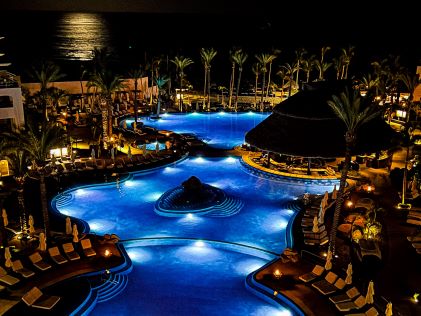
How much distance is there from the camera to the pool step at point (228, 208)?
30830 mm

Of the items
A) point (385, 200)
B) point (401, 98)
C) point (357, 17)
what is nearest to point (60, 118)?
point (385, 200)

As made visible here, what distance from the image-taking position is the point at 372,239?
78.8 feet

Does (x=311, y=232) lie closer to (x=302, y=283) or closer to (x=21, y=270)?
(x=302, y=283)

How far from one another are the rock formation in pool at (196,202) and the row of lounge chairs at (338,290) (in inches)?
394

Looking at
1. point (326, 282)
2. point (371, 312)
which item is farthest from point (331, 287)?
point (371, 312)

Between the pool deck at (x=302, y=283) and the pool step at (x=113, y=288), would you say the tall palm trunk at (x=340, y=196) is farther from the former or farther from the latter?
the pool step at (x=113, y=288)

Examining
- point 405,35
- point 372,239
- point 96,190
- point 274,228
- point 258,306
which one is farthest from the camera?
point 405,35

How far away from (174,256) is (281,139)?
37.5ft

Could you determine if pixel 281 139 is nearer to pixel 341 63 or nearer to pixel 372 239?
pixel 372 239

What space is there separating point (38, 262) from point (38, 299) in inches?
126

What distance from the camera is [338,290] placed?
20406 mm

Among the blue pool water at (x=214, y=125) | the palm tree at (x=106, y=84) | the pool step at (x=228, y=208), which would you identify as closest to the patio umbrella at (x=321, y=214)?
the pool step at (x=228, y=208)

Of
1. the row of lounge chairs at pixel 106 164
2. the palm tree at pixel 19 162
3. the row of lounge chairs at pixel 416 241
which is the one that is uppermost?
the palm tree at pixel 19 162

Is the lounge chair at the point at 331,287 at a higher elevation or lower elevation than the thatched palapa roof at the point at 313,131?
lower
